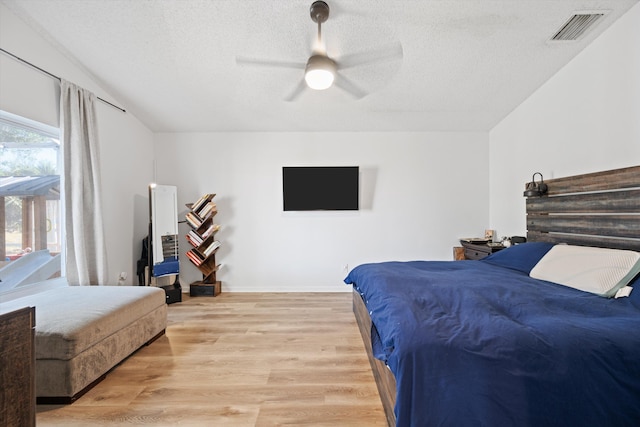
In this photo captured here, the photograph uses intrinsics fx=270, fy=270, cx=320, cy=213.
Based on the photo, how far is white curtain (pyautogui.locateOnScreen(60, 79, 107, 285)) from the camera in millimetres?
2754

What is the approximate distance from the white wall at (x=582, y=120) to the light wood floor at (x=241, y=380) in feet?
8.81

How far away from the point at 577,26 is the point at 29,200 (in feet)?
17.2

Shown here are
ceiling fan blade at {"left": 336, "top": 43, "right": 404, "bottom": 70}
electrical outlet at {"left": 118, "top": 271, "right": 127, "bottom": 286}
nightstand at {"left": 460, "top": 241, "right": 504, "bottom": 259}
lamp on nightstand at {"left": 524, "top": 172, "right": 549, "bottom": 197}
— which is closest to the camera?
ceiling fan blade at {"left": 336, "top": 43, "right": 404, "bottom": 70}

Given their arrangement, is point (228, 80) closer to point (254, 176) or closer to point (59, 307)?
point (254, 176)

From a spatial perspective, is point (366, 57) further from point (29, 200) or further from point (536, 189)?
point (29, 200)

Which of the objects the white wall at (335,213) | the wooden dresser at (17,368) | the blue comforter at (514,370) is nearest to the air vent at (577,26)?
the white wall at (335,213)

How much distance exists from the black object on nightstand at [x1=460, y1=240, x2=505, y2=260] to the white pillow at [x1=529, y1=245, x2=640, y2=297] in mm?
970

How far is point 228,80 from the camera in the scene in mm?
3105

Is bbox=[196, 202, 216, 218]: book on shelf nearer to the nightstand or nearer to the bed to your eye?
the bed

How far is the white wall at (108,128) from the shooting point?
234 cm

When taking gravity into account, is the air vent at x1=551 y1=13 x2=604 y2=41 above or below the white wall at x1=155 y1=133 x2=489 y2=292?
above

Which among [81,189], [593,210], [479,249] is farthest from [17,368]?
[479,249]

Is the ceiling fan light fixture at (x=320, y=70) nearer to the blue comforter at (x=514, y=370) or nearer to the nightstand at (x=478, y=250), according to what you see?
the blue comforter at (x=514, y=370)

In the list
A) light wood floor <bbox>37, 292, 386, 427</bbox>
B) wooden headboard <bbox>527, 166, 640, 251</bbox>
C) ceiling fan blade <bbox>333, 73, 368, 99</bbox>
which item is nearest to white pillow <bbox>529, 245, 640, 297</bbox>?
wooden headboard <bbox>527, 166, 640, 251</bbox>
